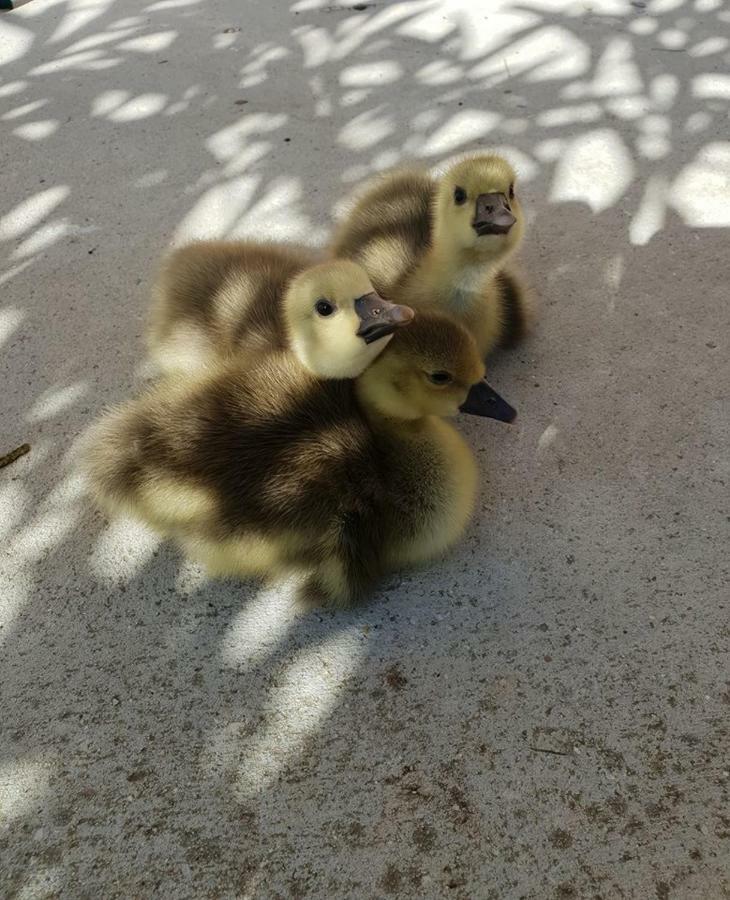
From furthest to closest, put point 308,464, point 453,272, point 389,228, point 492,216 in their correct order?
point 389,228, point 453,272, point 492,216, point 308,464

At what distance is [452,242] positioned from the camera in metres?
1.87

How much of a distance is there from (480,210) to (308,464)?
0.73 metres

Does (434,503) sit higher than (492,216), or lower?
lower

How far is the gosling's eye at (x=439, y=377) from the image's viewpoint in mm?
1495

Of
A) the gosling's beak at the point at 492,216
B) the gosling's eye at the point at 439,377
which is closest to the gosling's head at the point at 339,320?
the gosling's eye at the point at 439,377

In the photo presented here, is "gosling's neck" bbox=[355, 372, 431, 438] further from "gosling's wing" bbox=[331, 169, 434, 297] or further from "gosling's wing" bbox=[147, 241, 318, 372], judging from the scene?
"gosling's wing" bbox=[331, 169, 434, 297]

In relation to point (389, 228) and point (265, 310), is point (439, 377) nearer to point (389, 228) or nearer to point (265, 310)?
point (265, 310)

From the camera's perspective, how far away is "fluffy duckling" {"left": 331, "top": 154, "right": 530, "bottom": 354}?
1.82 metres

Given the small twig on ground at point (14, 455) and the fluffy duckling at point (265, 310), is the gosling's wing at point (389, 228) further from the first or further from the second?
the small twig on ground at point (14, 455)

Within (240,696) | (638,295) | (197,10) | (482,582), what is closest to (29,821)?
(240,696)

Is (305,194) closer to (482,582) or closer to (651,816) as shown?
(482,582)

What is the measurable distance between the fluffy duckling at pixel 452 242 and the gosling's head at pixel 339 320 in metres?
0.38

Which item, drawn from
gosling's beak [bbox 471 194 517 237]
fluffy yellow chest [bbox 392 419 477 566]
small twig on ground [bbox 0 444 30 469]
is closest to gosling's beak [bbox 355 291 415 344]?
fluffy yellow chest [bbox 392 419 477 566]

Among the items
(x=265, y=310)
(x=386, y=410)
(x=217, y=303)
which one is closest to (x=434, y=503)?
(x=386, y=410)
